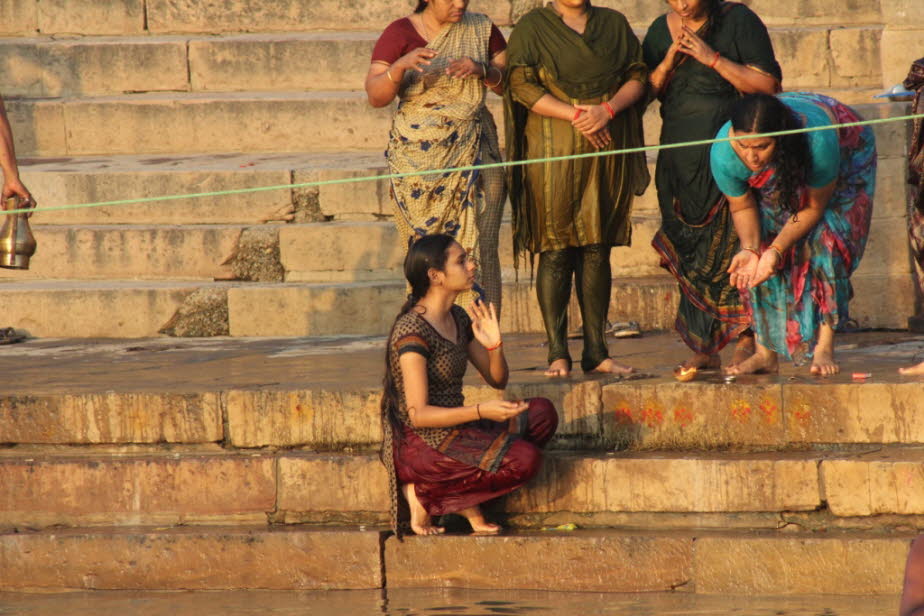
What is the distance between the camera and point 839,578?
530 centimetres

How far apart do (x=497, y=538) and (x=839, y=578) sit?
1254 millimetres

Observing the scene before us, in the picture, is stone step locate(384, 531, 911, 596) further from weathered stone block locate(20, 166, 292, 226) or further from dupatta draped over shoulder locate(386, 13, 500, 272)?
weathered stone block locate(20, 166, 292, 226)

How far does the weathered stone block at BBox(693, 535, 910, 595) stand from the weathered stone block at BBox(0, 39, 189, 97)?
5.91 metres

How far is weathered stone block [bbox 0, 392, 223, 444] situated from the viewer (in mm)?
6277

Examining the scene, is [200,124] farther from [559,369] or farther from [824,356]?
[824,356]

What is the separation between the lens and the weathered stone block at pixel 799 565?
207 inches

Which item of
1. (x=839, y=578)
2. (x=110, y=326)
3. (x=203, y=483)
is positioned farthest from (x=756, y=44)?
(x=110, y=326)

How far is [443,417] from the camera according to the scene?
18.2 feet

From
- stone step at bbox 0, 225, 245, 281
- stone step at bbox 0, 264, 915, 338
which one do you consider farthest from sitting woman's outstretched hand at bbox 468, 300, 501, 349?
stone step at bbox 0, 225, 245, 281

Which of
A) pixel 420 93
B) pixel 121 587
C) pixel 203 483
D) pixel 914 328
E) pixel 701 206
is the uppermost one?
pixel 420 93

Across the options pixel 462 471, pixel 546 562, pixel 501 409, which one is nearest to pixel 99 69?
pixel 462 471

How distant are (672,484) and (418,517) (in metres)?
0.98

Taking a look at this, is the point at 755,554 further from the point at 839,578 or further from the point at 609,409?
the point at 609,409

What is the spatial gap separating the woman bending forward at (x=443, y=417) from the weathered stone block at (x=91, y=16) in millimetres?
5597
